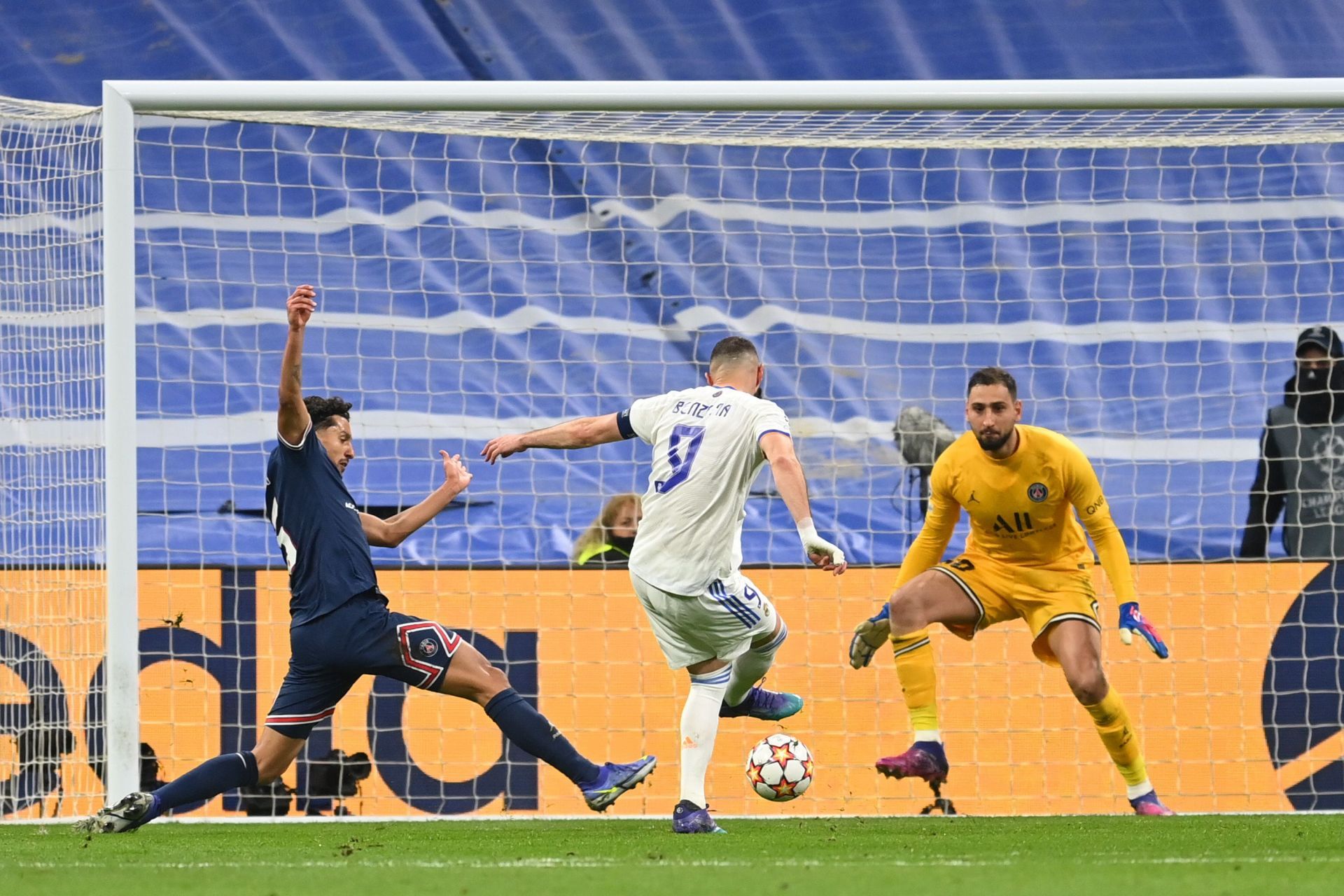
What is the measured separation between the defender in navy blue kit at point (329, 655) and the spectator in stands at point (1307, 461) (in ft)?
12.7

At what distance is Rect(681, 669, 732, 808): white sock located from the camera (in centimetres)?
575

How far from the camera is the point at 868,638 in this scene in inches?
270

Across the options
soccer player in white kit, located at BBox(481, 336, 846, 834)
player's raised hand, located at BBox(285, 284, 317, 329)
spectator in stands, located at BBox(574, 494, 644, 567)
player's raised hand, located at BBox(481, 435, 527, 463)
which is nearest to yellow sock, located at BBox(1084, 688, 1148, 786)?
soccer player in white kit, located at BBox(481, 336, 846, 834)

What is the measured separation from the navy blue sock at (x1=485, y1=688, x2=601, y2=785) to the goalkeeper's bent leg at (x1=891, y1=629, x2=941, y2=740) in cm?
167

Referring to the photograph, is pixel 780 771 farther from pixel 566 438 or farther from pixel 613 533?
pixel 613 533

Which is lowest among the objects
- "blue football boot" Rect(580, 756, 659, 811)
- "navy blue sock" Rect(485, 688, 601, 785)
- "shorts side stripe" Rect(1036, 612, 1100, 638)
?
"blue football boot" Rect(580, 756, 659, 811)

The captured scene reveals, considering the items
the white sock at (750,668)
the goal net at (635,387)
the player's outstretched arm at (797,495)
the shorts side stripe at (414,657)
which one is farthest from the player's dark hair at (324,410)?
the white sock at (750,668)

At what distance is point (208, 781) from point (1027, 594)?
344 cm

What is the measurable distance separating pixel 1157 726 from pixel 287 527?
13.8 feet

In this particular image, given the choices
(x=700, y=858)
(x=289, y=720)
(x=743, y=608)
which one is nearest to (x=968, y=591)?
(x=743, y=608)

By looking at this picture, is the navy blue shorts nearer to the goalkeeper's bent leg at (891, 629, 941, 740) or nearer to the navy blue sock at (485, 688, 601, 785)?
the navy blue sock at (485, 688, 601, 785)

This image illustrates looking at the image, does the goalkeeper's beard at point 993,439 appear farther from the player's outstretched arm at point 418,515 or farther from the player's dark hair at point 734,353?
the player's outstretched arm at point 418,515

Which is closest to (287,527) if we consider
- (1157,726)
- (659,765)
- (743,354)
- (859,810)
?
(743,354)

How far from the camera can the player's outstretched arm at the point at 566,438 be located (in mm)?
6129
